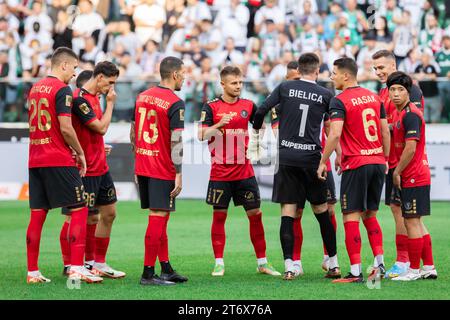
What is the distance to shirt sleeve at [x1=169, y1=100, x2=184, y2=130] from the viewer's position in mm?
9172

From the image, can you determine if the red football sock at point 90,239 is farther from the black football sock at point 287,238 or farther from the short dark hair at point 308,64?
the short dark hair at point 308,64

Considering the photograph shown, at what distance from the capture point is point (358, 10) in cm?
2214

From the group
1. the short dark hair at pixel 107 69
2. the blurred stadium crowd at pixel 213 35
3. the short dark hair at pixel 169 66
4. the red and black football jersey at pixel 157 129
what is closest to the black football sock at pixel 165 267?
the red and black football jersey at pixel 157 129

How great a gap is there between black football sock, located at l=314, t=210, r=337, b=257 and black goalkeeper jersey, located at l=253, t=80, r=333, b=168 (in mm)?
571

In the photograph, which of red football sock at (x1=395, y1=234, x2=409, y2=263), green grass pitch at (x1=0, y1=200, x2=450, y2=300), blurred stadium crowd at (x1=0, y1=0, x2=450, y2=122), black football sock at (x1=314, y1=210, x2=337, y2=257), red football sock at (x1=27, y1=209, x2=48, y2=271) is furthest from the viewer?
blurred stadium crowd at (x1=0, y1=0, x2=450, y2=122)

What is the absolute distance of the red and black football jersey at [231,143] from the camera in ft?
33.6

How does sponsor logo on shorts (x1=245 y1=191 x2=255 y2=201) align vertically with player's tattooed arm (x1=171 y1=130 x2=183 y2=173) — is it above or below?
below

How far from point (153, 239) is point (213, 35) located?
531 inches

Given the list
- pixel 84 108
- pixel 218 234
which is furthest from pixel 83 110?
pixel 218 234

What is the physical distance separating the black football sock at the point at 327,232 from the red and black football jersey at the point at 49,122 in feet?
9.09

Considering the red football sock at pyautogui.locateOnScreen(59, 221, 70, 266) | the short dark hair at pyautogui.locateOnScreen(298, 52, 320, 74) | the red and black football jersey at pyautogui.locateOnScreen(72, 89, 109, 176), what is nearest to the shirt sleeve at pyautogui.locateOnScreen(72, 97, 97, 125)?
the red and black football jersey at pyautogui.locateOnScreen(72, 89, 109, 176)

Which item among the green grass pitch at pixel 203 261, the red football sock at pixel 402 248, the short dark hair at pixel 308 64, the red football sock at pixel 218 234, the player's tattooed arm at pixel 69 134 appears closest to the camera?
the green grass pitch at pixel 203 261

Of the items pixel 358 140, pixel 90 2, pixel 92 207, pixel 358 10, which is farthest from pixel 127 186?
pixel 358 140

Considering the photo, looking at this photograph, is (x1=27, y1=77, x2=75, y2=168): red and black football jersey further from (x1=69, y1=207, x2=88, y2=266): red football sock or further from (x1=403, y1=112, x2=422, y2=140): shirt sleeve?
(x1=403, y1=112, x2=422, y2=140): shirt sleeve
